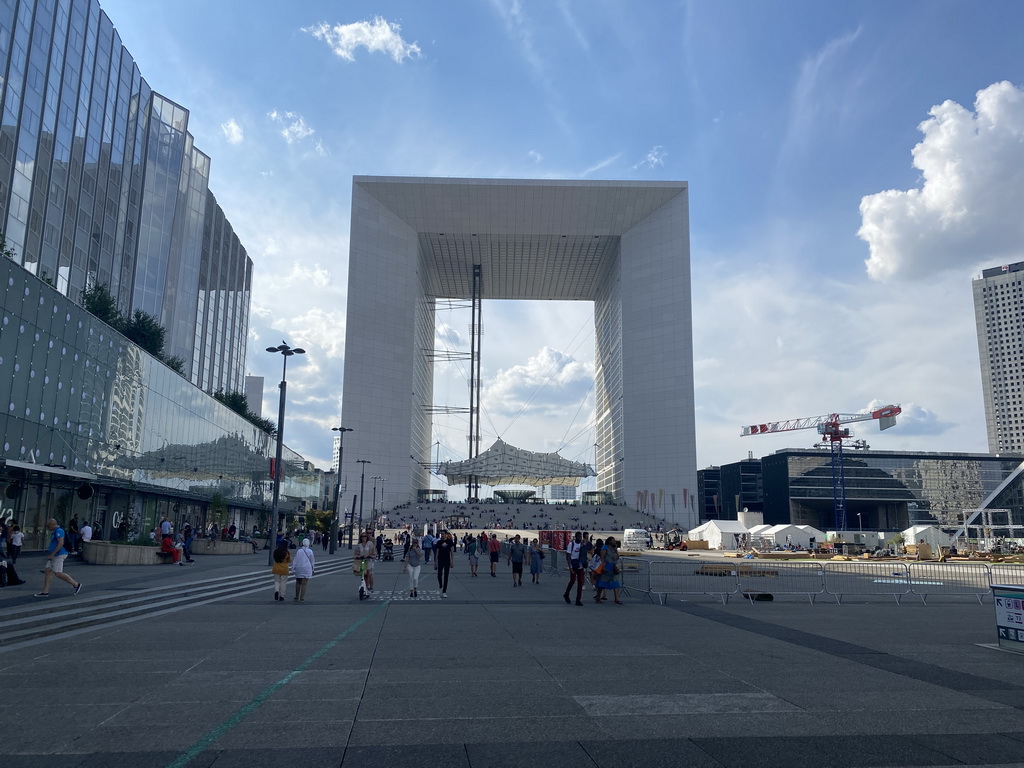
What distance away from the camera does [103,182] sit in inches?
2402

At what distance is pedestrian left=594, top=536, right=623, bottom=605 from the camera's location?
19.0 m

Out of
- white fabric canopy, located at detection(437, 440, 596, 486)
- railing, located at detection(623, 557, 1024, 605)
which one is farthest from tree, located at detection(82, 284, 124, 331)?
white fabric canopy, located at detection(437, 440, 596, 486)

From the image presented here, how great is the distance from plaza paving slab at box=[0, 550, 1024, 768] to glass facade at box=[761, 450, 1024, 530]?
106 meters

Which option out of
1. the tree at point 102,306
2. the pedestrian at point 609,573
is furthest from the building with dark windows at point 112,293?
the pedestrian at point 609,573

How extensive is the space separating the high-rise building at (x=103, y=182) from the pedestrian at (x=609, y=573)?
126ft

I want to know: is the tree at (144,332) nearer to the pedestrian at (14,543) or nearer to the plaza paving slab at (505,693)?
the pedestrian at (14,543)

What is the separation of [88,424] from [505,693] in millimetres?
28722

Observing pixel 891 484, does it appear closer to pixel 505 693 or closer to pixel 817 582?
pixel 817 582

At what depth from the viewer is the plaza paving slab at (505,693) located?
6035 millimetres

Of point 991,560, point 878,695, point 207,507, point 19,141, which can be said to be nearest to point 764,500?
point 991,560

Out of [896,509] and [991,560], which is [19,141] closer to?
[991,560]

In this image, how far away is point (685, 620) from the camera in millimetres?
15211

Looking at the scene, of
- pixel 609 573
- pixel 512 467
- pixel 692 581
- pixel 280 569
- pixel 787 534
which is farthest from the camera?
pixel 512 467

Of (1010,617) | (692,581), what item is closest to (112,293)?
(692,581)
